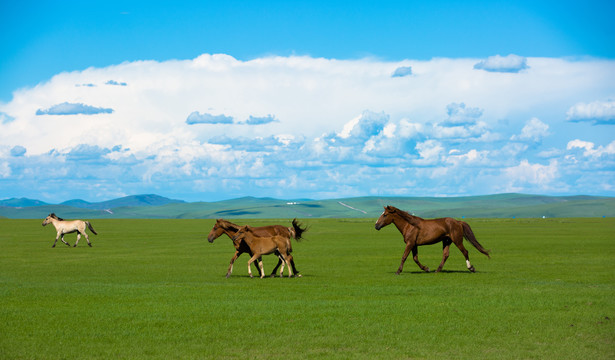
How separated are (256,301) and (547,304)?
6.97 metres

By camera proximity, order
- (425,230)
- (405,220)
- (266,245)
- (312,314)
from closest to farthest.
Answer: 1. (312,314)
2. (266,245)
3. (425,230)
4. (405,220)

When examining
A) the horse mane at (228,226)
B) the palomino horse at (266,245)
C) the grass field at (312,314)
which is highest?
the horse mane at (228,226)

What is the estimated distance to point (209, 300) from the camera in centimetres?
1756

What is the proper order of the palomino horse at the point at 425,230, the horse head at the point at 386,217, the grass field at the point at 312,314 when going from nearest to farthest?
the grass field at the point at 312,314 → the palomino horse at the point at 425,230 → the horse head at the point at 386,217

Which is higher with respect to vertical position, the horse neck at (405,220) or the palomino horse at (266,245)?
the horse neck at (405,220)

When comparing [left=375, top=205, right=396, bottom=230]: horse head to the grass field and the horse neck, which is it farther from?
the grass field

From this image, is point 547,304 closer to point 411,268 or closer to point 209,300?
point 209,300

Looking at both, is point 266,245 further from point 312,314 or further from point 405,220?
point 312,314

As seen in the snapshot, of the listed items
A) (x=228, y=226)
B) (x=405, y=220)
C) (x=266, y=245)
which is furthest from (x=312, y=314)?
(x=405, y=220)

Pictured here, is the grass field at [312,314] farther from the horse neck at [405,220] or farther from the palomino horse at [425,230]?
the horse neck at [405,220]

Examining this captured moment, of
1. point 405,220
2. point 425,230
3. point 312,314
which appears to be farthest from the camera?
point 405,220

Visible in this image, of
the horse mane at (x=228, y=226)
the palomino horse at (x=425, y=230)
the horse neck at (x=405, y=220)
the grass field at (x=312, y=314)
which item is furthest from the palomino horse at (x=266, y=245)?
the horse neck at (x=405, y=220)

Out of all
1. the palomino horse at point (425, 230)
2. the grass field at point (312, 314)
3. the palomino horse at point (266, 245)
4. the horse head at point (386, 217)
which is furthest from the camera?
the horse head at point (386, 217)

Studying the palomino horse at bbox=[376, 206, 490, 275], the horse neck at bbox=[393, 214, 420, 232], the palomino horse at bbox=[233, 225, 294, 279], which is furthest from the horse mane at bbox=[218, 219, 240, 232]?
the horse neck at bbox=[393, 214, 420, 232]
